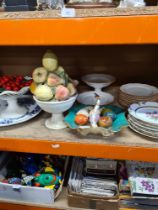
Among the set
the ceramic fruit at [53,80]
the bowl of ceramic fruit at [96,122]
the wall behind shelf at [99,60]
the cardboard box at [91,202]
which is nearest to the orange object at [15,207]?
the cardboard box at [91,202]

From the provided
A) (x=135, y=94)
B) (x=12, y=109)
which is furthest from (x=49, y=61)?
(x=135, y=94)

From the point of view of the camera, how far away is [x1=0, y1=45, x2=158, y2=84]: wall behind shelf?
1099 mm

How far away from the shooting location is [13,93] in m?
0.81

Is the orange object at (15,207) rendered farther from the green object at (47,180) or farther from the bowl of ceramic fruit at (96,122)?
the bowl of ceramic fruit at (96,122)

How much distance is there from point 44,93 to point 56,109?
0.24ft

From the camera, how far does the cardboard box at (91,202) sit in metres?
0.85

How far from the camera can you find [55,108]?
762 mm

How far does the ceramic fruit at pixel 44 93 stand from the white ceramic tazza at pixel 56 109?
1 cm

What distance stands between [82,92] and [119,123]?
0.33 m

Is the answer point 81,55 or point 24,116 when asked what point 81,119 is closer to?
point 24,116

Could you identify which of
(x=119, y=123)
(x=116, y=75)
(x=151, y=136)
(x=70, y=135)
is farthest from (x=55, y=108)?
(x=116, y=75)

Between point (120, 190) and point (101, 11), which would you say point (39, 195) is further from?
point (101, 11)

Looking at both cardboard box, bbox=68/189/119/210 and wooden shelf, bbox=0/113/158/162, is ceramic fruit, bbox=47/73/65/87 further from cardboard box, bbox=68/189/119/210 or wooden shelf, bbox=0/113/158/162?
cardboard box, bbox=68/189/119/210

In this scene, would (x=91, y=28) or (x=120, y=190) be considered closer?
(x=91, y=28)
